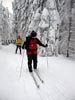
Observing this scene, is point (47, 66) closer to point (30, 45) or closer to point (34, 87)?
point (30, 45)

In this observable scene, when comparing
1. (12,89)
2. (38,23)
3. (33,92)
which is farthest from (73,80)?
(38,23)

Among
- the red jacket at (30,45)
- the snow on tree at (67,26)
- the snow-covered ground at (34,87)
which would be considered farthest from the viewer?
the snow on tree at (67,26)

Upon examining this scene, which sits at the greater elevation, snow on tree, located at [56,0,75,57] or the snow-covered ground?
snow on tree, located at [56,0,75,57]

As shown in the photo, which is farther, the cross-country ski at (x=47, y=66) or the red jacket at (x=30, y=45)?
the red jacket at (x=30, y=45)

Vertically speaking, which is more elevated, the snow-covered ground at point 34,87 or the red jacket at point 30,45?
the red jacket at point 30,45

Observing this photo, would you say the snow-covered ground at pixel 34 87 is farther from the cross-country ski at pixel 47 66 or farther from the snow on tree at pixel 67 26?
the snow on tree at pixel 67 26

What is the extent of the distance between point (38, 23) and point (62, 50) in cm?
418

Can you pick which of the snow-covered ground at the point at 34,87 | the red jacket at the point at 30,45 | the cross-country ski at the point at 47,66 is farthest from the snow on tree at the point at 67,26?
the red jacket at the point at 30,45

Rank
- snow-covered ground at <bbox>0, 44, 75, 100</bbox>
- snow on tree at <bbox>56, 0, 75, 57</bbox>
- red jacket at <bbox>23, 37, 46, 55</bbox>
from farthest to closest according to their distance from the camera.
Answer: snow on tree at <bbox>56, 0, 75, 57</bbox> → red jacket at <bbox>23, 37, 46, 55</bbox> → snow-covered ground at <bbox>0, 44, 75, 100</bbox>

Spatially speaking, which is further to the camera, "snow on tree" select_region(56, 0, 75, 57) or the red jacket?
"snow on tree" select_region(56, 0, 75, 57)

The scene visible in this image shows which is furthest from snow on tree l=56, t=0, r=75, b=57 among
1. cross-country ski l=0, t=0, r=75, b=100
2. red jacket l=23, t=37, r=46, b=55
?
red jacket l=23, t=37, r=46, b=55

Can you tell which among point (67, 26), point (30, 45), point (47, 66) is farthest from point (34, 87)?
point (67, 26)

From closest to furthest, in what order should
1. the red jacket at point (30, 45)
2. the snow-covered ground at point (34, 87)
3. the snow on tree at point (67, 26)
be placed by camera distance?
the snow-covered ground at point (34, 87) < the red jacket at point (30, 45) < the snow on tree at point (67, 26)

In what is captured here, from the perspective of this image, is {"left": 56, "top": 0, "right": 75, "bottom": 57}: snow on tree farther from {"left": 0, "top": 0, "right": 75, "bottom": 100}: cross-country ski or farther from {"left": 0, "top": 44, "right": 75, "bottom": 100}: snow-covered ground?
{"left": 0, "top": 44, "right": 75, "bottom": 100}: snow-covered ground
